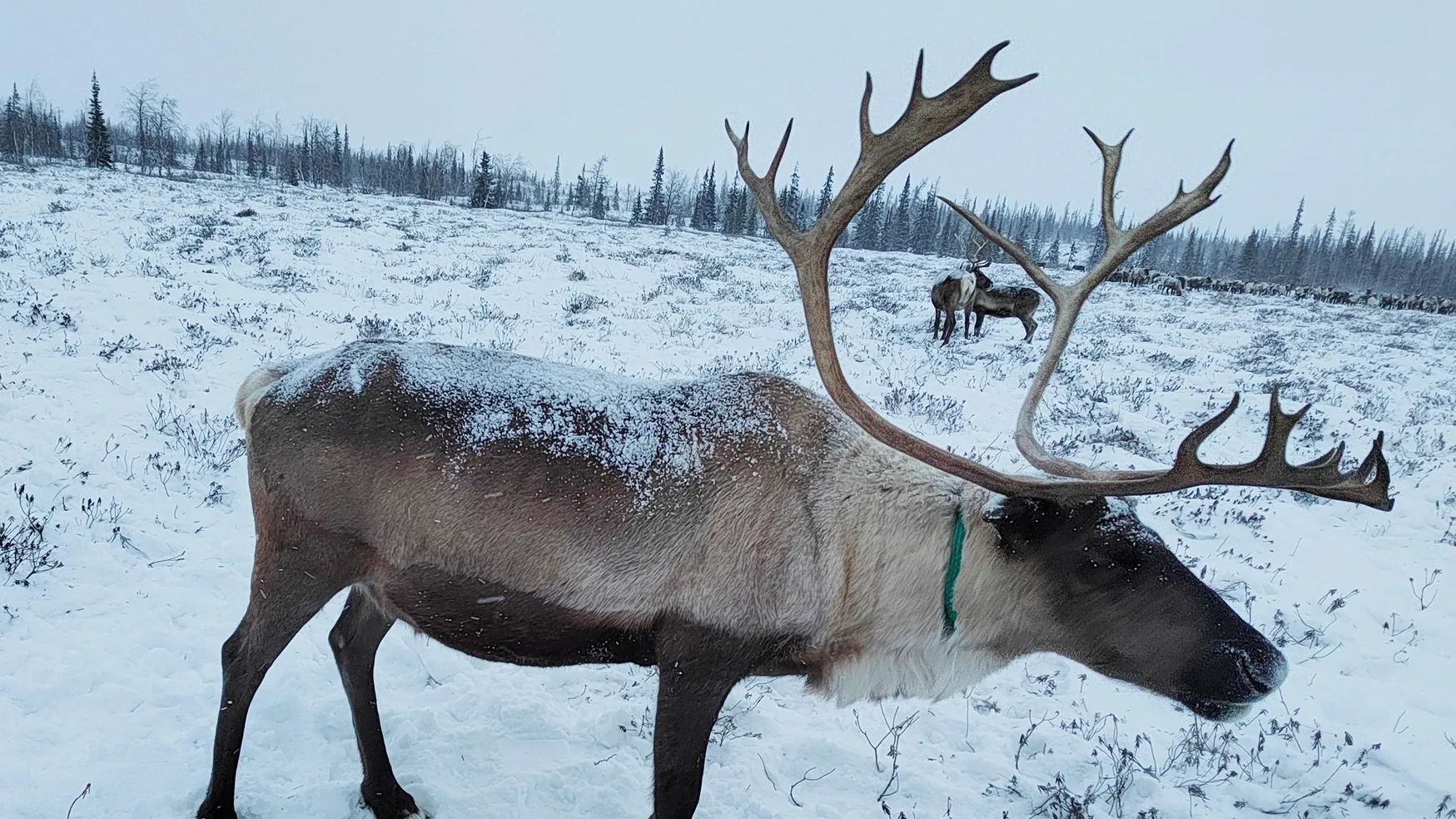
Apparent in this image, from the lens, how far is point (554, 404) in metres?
2.42

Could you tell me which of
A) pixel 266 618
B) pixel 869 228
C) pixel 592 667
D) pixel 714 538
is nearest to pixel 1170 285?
pixel 869 228

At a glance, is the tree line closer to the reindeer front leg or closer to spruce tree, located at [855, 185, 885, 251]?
spruce tree, located at [855, 185, 885, 251]

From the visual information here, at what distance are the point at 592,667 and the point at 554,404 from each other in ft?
6.55

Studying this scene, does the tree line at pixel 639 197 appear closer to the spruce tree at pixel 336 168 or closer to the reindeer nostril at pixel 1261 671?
the spruce tree at pixel 336 168

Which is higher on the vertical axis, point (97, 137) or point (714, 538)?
point (97, 137)

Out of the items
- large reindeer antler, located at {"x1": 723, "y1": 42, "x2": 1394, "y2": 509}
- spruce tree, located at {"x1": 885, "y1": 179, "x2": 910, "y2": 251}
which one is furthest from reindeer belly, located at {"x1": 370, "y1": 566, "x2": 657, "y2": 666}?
spruce tree, located at {"x1": 885, "y1": 179, "x2": 910, "y2": 251}

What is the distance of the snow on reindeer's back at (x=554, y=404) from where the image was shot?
2340 mm

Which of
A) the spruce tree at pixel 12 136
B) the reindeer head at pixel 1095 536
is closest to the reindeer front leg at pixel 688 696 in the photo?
the reindeer head at pixel 1095 536

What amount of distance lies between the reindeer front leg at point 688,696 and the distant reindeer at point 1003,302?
15.4 metres

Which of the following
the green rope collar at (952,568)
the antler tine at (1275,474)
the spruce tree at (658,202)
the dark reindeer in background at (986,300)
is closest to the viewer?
the antler tine at (1275,474)

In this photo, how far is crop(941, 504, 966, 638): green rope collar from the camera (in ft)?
7.82

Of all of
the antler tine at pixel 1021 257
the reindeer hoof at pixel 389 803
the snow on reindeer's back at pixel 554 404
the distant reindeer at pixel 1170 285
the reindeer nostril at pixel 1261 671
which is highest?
the distant reindeer at pixel 1170 285

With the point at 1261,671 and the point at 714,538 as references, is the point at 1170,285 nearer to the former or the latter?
the point at 1261,671

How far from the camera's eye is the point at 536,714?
3.37 metres
